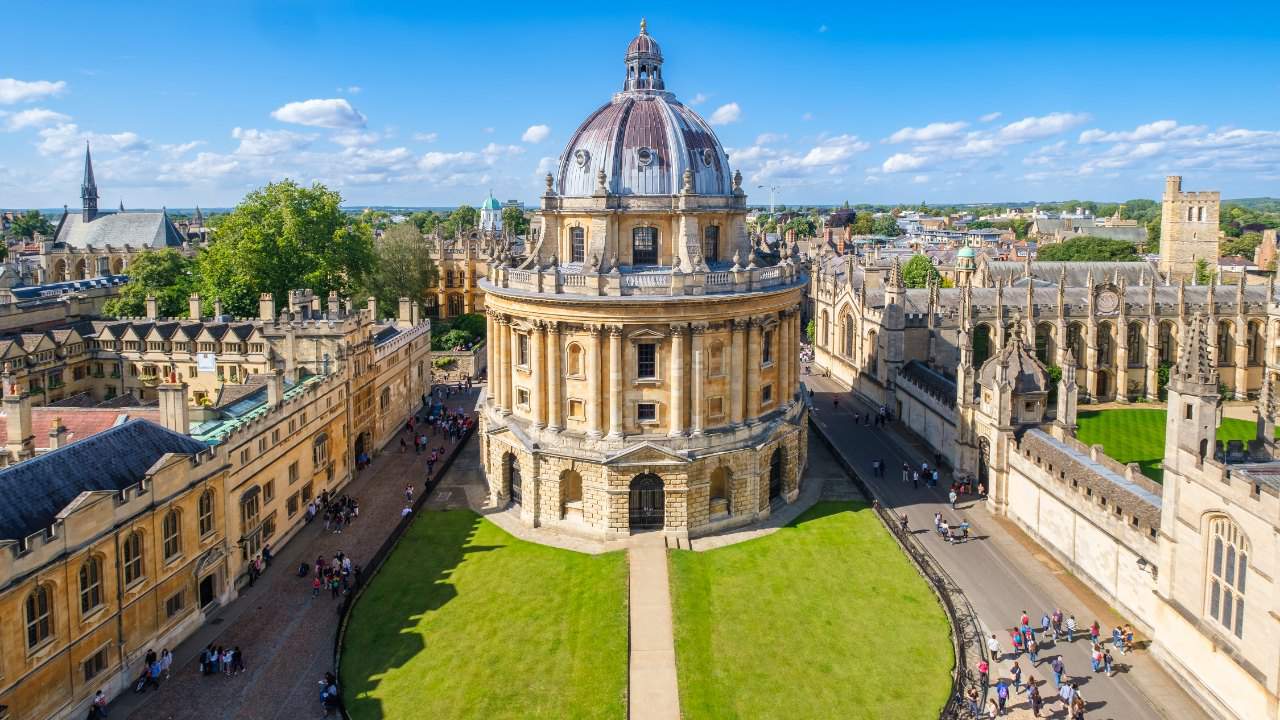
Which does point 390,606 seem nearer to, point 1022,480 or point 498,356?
point 498,356

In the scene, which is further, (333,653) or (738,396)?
(738,396)

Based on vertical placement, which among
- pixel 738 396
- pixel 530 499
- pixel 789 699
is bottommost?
pixel 789 699

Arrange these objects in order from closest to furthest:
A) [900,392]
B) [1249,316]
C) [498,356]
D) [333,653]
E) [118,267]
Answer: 1. [333,653]
2. [498,356]
3. [900,392]
4. [1249,316]
5. [118,267]

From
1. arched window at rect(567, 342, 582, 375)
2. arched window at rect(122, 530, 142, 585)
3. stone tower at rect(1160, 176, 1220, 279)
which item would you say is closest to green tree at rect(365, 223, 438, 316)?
arched window at rect(567, 342, 582, 375)

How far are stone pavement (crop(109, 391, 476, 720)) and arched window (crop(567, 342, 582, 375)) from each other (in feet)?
38.0

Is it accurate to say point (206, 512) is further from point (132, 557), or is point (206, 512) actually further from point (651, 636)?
point (651, 636)

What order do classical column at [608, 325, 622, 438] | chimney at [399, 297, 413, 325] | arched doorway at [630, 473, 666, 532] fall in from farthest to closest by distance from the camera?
chimney at [399, 297, 413, 325]
arched doorway at [630, 473, 666, 532]
classical column at [608, 325, 622, 438]

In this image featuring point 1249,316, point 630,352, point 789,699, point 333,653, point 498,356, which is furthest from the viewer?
point 1249,316

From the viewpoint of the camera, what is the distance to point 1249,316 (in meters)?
67.1

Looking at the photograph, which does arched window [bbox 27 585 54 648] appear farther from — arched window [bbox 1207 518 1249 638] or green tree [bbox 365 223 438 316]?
green tree [bbox 365 223 438 316]

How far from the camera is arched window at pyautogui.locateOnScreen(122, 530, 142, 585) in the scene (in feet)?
89.1

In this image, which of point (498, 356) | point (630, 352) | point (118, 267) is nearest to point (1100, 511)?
point (630, 352)

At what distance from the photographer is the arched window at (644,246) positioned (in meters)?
41.4

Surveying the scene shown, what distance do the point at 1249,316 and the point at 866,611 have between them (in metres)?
53.7
